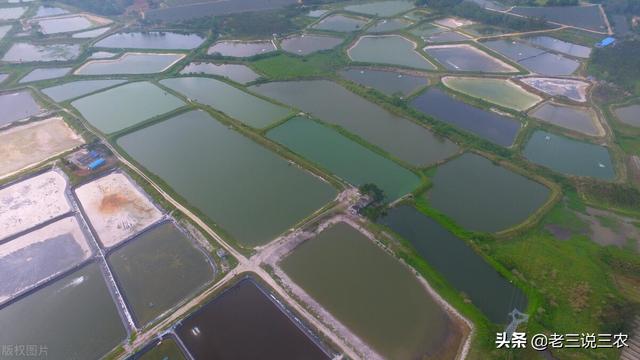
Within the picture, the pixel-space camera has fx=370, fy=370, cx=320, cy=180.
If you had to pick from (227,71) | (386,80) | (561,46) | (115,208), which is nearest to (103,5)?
(227,71)

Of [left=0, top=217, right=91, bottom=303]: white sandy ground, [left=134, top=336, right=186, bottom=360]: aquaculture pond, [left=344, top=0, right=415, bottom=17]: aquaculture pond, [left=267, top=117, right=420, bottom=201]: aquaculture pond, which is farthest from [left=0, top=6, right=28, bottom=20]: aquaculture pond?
[left=134, top=336, right=186, bottom=360]: aquaculture pond

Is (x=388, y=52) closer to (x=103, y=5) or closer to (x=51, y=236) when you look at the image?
Answer: (x=51, y=236)

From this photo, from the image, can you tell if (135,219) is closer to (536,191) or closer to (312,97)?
(312,97)

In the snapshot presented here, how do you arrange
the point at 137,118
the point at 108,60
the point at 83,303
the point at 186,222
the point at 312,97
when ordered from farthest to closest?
the point at 108,60 → the point at 312,97 → the point at 137,118 → the point at 186,222 → the point at 83,303

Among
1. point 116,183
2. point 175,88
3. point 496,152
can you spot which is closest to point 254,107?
point 175,88

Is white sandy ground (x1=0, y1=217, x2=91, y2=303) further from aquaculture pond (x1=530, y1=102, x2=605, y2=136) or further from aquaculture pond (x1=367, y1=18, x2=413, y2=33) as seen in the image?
aquaculture pond (x1=367, y1=18, x2=413, y2=33)

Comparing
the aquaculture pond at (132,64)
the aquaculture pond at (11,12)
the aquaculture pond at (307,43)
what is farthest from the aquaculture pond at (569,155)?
the aquaculture pond at (11,12)

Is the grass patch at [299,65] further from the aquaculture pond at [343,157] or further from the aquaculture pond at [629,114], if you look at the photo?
the aquaculture pond at [629,114]
